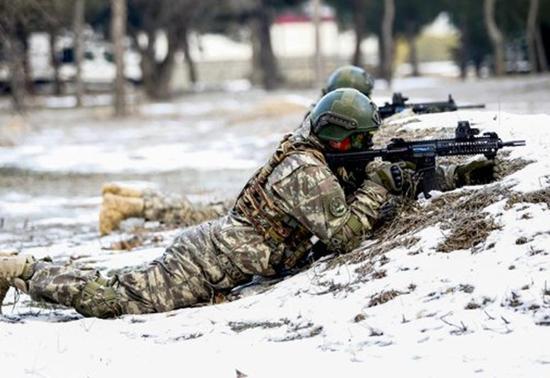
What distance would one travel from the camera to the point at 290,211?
23.1 ft

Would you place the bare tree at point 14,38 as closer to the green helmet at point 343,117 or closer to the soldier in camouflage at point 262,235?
the soldier in camouflage at point 262,235

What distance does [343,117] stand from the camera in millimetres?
7047

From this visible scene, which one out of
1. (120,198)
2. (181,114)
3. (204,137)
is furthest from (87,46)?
(120,198)

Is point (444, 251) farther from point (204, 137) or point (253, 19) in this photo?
point (253, 19)

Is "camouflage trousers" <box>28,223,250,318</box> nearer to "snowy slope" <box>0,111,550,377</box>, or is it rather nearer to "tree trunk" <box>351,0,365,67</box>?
"snowy slope" <box>0,111,550,377</box>

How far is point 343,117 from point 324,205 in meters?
0.52

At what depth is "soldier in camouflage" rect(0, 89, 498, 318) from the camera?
7.04 m

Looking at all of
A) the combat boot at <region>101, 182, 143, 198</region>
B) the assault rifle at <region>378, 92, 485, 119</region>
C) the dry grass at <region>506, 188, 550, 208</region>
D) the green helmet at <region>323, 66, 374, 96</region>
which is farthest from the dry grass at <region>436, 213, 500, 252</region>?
the combat boot at <region>101, 182, 143, 198</region>

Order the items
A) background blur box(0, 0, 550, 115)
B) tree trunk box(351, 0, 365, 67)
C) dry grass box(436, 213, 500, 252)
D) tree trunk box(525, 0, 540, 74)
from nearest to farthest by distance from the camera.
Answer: dry grass box(436, 213, 500, 252)
tree trunk box(525, 0, 540, 74)
background blur box(0, 0, 550, 115)
tree trunk box(351, 0, 365, 67)

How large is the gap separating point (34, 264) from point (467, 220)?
101 inches

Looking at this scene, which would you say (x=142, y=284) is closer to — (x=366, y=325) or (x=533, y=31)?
(x=366, y=325)

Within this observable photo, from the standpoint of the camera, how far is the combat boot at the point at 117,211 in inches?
464

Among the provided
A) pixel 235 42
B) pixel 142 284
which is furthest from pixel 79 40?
pixel 142 284

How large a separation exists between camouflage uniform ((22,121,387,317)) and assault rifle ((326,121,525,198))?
14 centimetres
